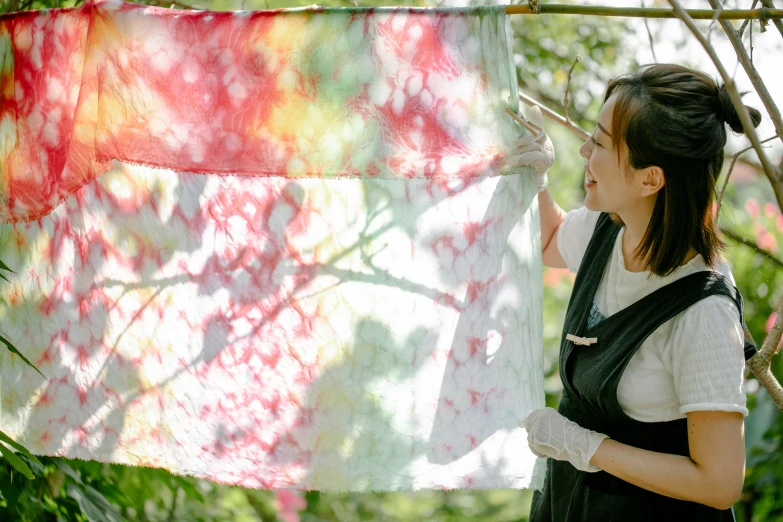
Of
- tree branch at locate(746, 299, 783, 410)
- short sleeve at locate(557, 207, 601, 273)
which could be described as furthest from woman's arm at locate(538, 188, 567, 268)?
tree branch at locate(746, 299, 783, 410)

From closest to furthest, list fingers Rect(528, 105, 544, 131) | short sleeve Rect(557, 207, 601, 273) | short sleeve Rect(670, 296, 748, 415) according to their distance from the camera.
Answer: short sleeve Rect(670, 296, 748, 415) < fingers Rect(528, 105, 544, 131) < short sleeve Rect(557, 207, 601, 273)

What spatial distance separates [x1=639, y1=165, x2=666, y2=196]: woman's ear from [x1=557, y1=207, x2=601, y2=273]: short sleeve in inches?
11.9

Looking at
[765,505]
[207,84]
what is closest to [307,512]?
[765,505]

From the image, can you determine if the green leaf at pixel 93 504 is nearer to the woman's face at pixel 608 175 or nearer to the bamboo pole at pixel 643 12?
the woman's face at pixel 608 175

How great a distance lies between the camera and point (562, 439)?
4.37 feet

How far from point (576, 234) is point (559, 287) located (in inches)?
76.4

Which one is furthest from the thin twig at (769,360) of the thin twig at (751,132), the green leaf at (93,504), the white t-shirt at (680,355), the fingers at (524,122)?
the green leaf at (93,504)

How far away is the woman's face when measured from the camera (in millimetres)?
1329

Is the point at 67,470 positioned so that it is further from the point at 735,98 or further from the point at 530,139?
the point at 735,98

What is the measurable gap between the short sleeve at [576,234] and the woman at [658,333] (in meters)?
0.21

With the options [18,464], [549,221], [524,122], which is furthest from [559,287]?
[18,464]

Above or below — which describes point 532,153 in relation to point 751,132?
above

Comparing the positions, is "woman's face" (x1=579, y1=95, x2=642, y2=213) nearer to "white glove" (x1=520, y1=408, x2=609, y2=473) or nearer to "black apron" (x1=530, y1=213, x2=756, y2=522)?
"black apron" (x1=530, y1=213, x2=756, y2=522)

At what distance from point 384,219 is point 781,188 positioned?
661 mm
